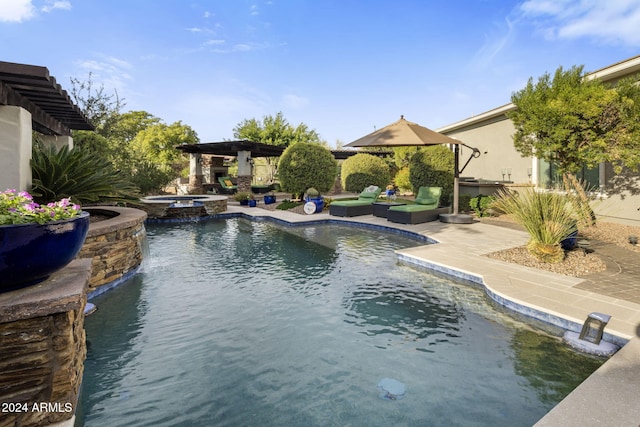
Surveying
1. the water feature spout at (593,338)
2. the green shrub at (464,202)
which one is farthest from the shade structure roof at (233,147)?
the water feature spout at (593,338)

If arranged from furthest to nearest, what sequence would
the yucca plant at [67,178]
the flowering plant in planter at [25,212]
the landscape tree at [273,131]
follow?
1. the landscape tree at [273,131]
2. the yucca plant at [67,178]
3. the flowering plant in planter at [25,212]

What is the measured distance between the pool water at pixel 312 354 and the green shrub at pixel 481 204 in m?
7.80

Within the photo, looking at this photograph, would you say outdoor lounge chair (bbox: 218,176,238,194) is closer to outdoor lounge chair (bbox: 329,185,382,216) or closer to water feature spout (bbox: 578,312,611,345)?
outdoor lounge chair (bbox: 329,185,382,216)

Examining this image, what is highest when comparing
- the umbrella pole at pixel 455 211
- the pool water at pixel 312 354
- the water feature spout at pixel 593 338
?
the umbrella pole at pixel 455 211

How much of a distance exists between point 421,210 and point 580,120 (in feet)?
16.3

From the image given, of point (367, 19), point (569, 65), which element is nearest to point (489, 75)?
point (367, 19)

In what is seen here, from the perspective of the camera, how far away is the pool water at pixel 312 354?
273 cm

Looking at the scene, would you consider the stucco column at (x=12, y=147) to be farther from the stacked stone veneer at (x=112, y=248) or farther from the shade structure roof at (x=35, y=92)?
the stacked stone veneer at (x=112, y=248)

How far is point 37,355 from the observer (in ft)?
7.10

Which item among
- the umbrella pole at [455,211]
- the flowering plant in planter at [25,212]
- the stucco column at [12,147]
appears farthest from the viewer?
the umbrella pole at [455,211]

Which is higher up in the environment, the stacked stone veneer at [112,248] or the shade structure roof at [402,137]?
the shade structure roof at [402,137]

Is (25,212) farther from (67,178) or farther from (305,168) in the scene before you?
(305,168)

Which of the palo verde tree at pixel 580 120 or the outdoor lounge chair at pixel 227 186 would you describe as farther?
the outdoor lounge chair at pixel 227 186

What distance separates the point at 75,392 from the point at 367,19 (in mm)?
17290
